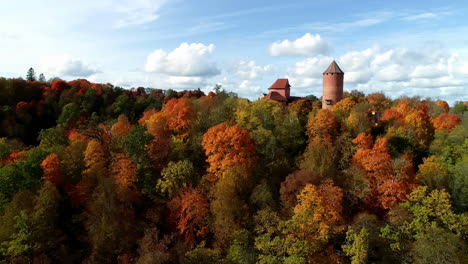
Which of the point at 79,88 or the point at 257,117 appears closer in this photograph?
the point at 257,117

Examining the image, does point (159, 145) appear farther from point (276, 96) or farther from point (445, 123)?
point (445, 123)

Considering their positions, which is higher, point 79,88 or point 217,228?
point 79,88

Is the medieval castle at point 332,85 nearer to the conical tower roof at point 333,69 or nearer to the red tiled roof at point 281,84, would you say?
the conical tower roof at point 333,69

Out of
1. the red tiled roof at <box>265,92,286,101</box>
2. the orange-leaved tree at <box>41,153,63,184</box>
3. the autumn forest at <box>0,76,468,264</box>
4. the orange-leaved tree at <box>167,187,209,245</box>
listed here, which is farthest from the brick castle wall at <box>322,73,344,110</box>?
the orange-leaved tree at <box>41,153,63,184</box>

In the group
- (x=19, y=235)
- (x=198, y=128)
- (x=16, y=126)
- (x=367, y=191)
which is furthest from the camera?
(x=16, y=126)

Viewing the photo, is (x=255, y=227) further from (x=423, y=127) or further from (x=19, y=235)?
(x=423, y=127)

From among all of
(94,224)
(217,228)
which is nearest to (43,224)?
(94,224)

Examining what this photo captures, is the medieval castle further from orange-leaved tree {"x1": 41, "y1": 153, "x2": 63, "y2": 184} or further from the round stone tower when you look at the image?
orange-leaved tree {"x1": 41, "y1": 153, "x2": 63, "y2": 184}

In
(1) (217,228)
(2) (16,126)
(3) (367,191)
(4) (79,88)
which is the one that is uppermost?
(4) (79,88)
